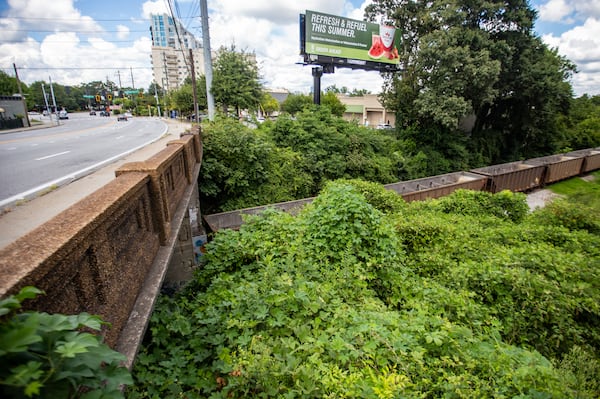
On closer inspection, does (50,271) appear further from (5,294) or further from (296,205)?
(296,205)

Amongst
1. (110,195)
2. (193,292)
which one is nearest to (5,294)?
(110,195)

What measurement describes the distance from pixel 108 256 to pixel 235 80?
16.6 metres

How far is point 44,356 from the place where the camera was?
0.99m

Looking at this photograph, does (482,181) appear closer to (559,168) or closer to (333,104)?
(559,168)

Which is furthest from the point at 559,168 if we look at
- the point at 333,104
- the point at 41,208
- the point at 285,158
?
the point at 333,104

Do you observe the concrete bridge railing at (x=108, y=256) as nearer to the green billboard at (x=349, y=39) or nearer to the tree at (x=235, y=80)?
the tree at (x=235, y=80)

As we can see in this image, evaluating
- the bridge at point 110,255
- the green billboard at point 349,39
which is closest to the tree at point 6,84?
the green billboard at point 349,39

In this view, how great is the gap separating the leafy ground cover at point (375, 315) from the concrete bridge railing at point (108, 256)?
0.82m

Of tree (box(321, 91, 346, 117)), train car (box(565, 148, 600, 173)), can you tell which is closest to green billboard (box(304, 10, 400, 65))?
train car (box(565, 148, 600, 173))

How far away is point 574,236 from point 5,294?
1008 cm

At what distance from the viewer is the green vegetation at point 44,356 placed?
0.89 metres

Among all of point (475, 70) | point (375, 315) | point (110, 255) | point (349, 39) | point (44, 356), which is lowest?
point (375, 315)

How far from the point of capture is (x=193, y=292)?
5.14 metres

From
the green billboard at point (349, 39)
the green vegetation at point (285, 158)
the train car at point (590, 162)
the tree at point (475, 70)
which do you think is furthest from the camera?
the train car at point (590, 162)
